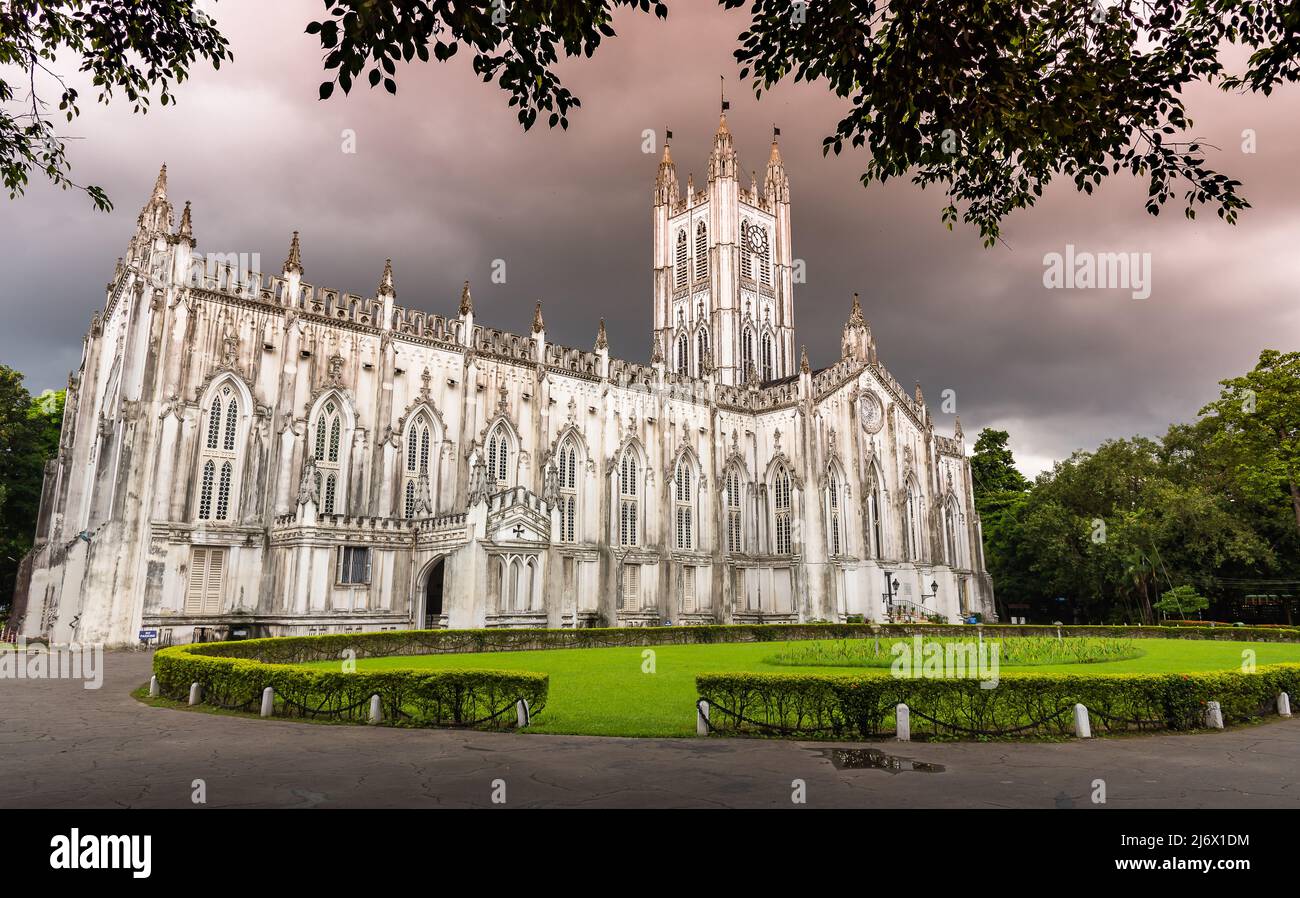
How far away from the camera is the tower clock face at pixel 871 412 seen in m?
57.3

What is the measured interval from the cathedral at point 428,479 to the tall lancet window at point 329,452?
0.34 ft

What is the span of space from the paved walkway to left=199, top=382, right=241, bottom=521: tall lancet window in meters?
20.7

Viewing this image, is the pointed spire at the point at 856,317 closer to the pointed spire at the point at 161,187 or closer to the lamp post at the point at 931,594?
the lamp post at the point at 931,594

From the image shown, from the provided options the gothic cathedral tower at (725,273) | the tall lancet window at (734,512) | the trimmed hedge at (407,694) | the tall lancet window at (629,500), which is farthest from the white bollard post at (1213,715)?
the gothic cathedral tower at (725,273)

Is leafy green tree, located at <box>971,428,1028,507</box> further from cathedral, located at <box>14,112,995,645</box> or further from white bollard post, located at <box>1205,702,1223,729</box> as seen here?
white bollard post, located at <box>1205,702,1223,729</box>

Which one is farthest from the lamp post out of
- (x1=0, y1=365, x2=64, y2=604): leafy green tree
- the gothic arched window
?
(x1=0, y1=365, x2=64, y2=604): leafy green tree

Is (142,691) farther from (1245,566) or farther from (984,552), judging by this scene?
(984,552)

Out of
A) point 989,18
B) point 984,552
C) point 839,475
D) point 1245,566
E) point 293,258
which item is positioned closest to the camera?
point 989,18

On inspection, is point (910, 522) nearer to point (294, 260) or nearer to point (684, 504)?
point (684, 504)

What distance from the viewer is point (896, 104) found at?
9.78 meters

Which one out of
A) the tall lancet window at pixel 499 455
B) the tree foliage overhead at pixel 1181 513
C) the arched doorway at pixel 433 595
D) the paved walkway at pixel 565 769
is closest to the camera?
the paved walkway at pixel 565 769

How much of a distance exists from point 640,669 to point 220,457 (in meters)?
21.9

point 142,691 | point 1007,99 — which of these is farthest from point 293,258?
point 1007,99
